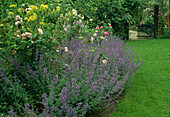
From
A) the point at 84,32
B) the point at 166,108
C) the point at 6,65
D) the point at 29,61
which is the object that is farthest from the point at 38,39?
the point at 166,108

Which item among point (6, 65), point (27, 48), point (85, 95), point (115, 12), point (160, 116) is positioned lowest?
point (160, 116)

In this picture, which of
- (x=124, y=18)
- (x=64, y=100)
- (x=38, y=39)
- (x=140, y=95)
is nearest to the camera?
(x=64, y=100)

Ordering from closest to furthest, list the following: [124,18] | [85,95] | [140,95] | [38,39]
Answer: [85,95], [38,39], [140,95], [124,18]

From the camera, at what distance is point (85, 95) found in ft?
8.41

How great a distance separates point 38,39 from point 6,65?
0.71 meters

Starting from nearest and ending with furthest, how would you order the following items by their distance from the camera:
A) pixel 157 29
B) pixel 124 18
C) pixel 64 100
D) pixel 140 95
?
pixel 64 100, pixel 140 95, pixel 124 18, pixel 157 29

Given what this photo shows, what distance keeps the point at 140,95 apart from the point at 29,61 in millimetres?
2244

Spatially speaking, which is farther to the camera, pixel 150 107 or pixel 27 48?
pixel 150 107

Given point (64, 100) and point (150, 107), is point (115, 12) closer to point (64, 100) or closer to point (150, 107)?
point (150, 107)

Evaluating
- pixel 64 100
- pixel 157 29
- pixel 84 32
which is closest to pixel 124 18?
pixel 157 29

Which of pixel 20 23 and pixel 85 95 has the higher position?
pixel 20 23

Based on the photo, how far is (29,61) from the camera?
317 centimetres

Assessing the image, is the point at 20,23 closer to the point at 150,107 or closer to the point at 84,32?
the point at 84,32

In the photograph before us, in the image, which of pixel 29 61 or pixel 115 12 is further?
pixel 115 12
